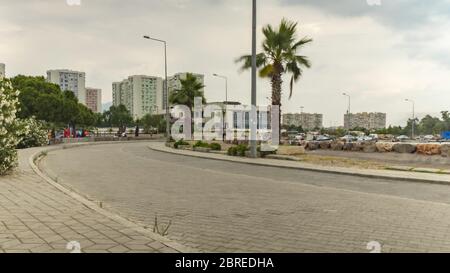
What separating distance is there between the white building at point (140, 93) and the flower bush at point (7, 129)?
4245 inches

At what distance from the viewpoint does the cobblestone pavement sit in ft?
16.0

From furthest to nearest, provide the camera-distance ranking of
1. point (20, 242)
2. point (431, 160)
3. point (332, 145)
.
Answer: point (332, 145), point (431, 160), point (20, 242)

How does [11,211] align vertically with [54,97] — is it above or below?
below

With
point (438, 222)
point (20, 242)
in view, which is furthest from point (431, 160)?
point (20, 242)

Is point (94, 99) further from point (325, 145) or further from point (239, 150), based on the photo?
point (239, 150)

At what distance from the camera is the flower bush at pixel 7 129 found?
12.6 m

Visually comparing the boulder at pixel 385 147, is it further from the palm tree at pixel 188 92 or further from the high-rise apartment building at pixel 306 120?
the high-rise apartment building at pixel 306 120

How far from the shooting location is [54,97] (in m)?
48.2

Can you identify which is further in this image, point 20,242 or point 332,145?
point 332,145

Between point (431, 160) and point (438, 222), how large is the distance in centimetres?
1510

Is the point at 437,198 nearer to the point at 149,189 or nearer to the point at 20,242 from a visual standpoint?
the point at 149,189

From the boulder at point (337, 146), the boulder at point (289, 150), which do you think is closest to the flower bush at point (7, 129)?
the boulder at point (289, 150)

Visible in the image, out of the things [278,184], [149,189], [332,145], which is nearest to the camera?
[149,189]

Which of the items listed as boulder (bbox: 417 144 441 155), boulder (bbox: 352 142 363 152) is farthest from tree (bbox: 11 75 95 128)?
boulder (bbox: 417 144 441 155)
